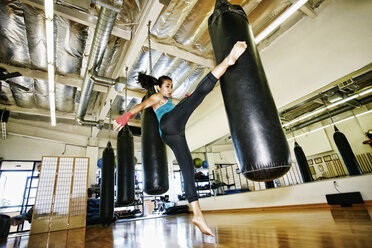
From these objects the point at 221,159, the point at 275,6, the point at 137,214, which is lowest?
the point at 137,214

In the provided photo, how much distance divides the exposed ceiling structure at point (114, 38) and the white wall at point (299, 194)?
10.4 ft

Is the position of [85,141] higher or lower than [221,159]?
higher

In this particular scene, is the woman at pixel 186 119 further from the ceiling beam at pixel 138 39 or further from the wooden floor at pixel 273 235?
the ceiling beam at pixel 138 39

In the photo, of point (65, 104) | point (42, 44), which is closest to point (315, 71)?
point (42, 44)

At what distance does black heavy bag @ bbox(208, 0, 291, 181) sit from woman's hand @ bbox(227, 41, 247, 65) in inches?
1.7

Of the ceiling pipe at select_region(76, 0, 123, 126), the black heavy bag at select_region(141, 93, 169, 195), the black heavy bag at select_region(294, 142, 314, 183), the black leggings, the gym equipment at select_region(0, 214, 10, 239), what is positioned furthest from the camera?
the black heavy bag at select_region(294, 142, 314, 183)

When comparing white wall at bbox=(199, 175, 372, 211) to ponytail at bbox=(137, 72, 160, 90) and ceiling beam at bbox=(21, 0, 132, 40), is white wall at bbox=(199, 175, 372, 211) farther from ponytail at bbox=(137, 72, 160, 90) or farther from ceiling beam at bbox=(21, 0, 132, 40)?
ceiling beam at bbox=(21, 0, 132, 40)

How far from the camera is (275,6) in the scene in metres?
3.54

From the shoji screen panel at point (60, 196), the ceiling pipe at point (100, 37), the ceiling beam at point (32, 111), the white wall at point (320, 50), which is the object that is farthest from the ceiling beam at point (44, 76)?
the white wall at point (320, 50)

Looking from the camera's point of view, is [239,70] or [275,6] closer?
[239,70]

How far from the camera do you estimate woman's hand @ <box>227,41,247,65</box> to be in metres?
1.38

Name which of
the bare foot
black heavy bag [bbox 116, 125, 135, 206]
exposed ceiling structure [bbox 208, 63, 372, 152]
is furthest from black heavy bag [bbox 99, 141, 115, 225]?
exposed ceiling structure [bbox 208, 63, 372, 152]

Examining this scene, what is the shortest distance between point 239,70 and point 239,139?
0.51 metres

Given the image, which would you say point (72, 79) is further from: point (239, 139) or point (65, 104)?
point (239, 139)
